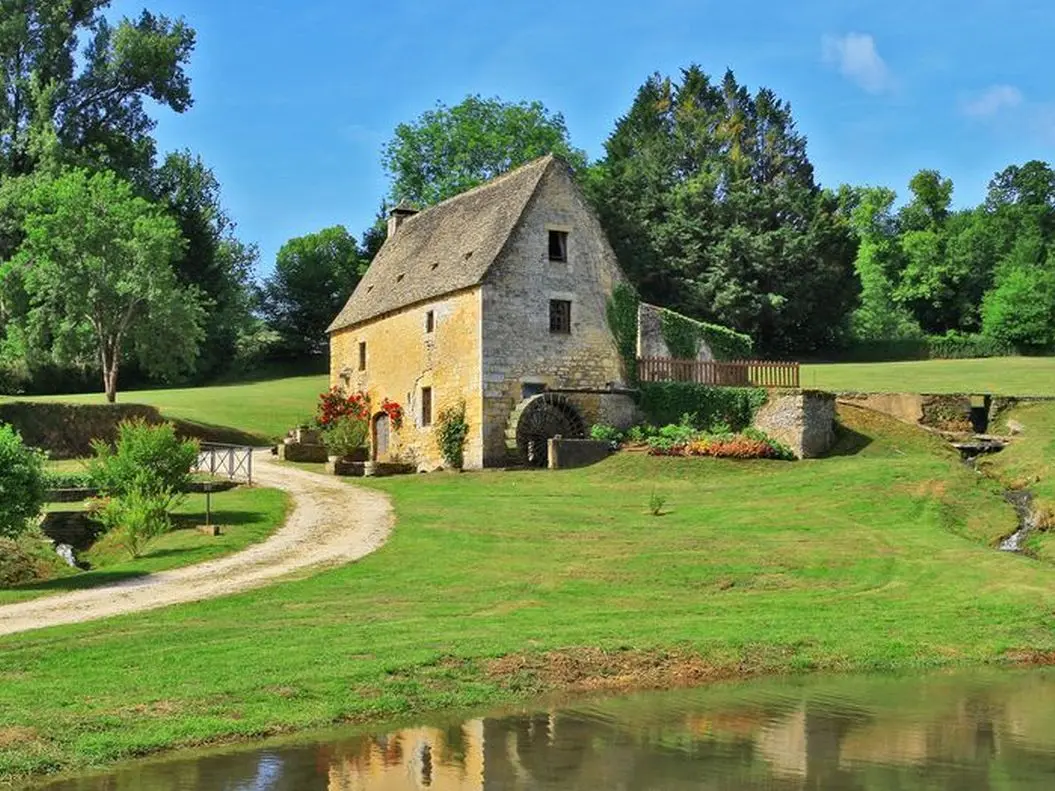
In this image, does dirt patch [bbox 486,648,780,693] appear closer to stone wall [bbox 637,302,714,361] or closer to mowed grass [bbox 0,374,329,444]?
stone wall [bbox 637,302,714,361]

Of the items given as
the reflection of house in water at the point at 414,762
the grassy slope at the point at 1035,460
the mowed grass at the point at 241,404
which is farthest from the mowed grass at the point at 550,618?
the mowed grass at the point at 241,404

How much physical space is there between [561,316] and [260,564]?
18.9 m

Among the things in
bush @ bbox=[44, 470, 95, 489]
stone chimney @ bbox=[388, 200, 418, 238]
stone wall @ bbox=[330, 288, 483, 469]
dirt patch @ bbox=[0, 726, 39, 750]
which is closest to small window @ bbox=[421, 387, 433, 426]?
stone wall @ bbox=[330, 288, 483, 469]

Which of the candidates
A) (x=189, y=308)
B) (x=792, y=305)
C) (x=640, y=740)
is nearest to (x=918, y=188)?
(x=792, y=305)

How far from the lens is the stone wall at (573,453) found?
3366cm

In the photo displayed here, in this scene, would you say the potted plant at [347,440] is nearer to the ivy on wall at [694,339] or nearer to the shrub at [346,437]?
the shrub at [346,437]

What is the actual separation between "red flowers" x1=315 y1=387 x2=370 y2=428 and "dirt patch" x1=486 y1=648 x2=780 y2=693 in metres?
29.0

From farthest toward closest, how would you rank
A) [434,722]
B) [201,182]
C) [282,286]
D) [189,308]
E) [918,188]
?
1. [918,188]
2. [282,286]
3. [201,182]
4. [189,308]
5. [434,722]

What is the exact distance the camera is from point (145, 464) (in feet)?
82.0

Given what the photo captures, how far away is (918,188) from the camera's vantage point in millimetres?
94438

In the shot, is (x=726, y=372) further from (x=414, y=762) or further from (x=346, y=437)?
(x=414, y=762)

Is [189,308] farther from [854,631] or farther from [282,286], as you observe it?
[854,631]

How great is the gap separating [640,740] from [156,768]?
451 cm

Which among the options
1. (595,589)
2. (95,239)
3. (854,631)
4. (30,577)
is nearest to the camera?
(854,631)
